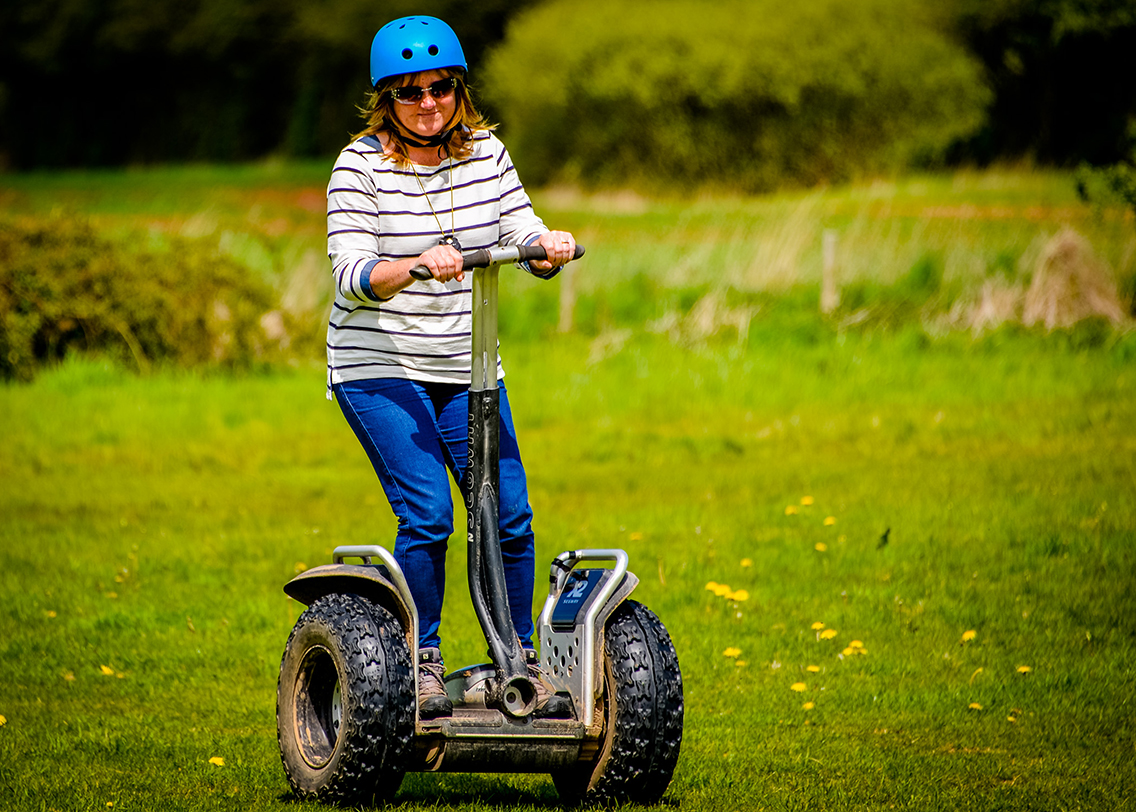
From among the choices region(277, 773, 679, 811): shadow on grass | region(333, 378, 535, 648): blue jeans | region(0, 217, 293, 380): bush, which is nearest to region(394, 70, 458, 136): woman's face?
region(333, 378, 535, 648): blue jeans

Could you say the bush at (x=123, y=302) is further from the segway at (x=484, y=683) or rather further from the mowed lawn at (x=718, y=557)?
the segway at (x=484, y=683)

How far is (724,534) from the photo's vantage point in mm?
9328

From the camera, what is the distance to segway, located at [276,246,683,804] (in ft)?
14.6

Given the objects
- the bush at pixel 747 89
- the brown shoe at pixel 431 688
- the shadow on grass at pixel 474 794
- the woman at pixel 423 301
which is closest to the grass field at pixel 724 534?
the shadow on grass at pixel 474 794

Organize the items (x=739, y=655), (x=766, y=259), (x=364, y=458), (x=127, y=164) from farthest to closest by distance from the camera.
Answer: (x=127, y=164), (x=766, y=259), (x=364, y=458), (x=739, y=655)

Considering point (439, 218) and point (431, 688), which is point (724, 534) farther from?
point (439, 218)

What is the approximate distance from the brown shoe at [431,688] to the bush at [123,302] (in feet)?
38.8

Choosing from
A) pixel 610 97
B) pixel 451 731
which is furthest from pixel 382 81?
pixel 610 97

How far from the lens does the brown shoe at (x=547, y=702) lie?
4496 millimetres

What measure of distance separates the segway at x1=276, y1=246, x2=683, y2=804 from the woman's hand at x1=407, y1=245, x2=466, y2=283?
93 millimetres

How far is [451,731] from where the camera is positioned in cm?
445

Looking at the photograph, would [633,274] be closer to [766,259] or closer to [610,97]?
[766,259]

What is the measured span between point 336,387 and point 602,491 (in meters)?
6.30

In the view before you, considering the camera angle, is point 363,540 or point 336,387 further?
point 363,540
